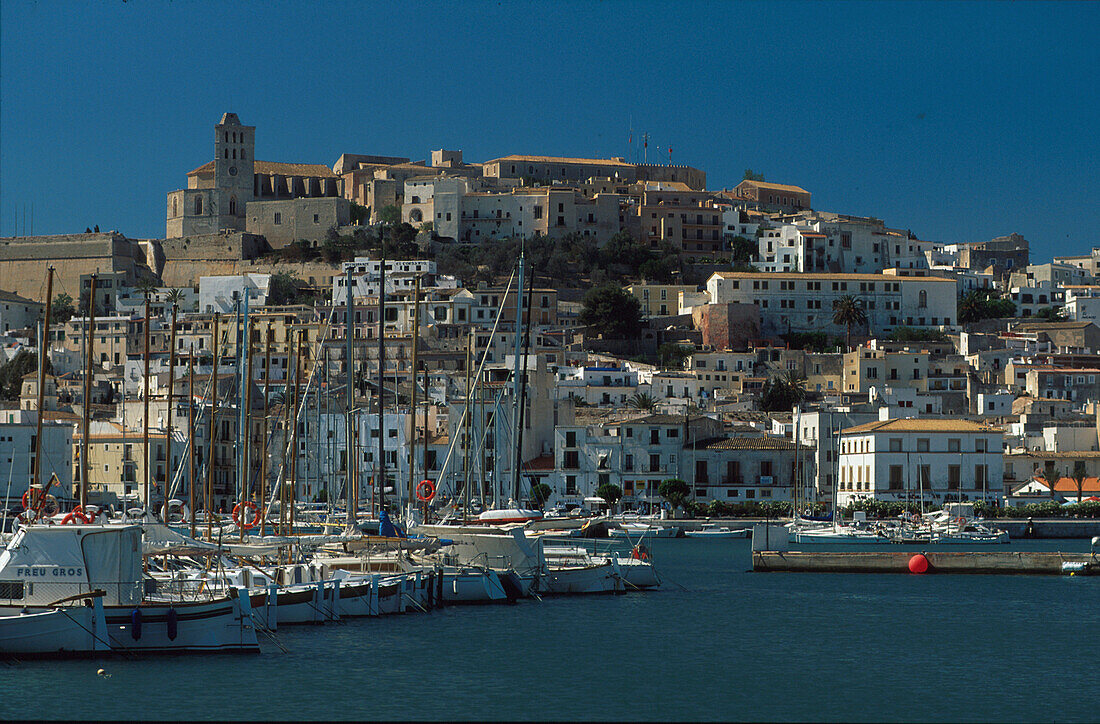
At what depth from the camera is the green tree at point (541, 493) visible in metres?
65.6

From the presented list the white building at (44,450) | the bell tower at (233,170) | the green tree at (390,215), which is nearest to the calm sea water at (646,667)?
the white building at (44,450)

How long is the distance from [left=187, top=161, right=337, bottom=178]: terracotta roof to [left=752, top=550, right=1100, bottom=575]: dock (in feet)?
278

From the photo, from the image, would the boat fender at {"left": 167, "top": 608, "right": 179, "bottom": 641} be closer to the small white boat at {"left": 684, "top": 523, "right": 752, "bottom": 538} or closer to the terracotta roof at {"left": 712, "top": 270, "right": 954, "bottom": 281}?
the small white boat at {"left": 684, "top": 523, "right": 752, "bottom": 538}

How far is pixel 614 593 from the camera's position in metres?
39.2

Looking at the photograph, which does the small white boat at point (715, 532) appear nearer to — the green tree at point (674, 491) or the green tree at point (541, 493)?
the green tree at point (674, 491)

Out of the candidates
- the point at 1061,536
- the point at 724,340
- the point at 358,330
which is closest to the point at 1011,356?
the point at 724,340

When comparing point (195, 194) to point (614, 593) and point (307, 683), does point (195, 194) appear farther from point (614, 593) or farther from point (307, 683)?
point (307, 683)

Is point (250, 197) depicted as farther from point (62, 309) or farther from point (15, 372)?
point (15, 372)

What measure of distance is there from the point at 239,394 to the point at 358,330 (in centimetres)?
4613

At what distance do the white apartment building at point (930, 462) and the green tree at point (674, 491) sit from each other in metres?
7.34

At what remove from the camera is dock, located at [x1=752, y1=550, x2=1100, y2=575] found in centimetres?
4566

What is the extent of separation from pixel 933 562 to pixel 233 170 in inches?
3340

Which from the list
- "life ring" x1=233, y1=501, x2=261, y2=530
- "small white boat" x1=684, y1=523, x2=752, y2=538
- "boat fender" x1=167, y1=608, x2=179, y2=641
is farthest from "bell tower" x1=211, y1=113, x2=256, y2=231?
"boat fender" x1=167, y1=608, x2=179, y2=641

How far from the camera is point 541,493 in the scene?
2623 inches
